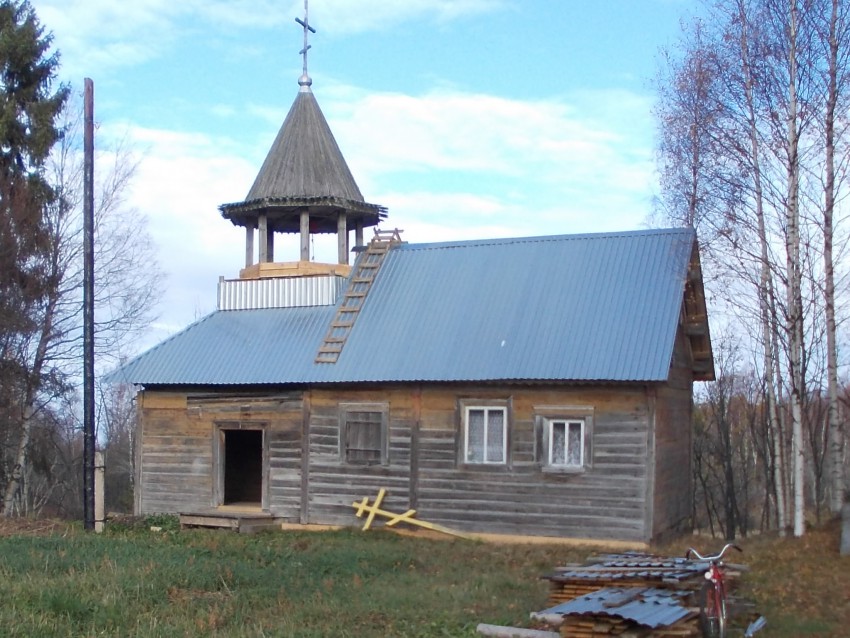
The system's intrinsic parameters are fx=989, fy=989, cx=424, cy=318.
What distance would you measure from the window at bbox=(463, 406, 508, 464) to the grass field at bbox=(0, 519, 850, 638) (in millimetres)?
1822

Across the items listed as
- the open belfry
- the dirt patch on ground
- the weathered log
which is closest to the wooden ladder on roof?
the open belfry

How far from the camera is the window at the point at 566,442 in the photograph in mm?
18078

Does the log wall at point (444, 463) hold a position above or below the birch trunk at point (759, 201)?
below

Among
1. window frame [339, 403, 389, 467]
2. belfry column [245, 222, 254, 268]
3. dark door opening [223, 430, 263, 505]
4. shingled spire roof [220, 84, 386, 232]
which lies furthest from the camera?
dark door opening [223, 430, 263, 505]

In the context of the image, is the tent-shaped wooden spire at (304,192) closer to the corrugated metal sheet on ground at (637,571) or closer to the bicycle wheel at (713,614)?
the corrugated metal sheet on ground at (637,571)

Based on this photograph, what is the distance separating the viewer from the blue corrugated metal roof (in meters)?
18.0

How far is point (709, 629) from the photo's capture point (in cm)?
1009

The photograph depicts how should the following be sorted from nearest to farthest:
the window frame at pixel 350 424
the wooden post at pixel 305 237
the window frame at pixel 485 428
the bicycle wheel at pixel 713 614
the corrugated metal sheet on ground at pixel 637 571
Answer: the bicycle wheel at pixel 713 614 → the corrugated metal sheet on ground at pixel 637 571 → the window frame at pixel 485 428 → the window frame at pixel 350 424 → the wooden post at pixel 305 237

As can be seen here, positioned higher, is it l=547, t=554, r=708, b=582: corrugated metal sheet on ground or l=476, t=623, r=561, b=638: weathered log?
l=547, t=554, r=708, b=582: corrugated metal sheet on ground

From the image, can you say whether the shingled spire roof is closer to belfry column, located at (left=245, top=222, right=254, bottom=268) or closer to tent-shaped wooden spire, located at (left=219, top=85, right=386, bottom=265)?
tent-shaped wooden spire, located at (left=219, top=85, right=386, bottom=265)

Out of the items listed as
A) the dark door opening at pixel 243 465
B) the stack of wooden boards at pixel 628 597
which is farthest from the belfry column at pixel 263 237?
the stack of wooden boards at pixel 628 597

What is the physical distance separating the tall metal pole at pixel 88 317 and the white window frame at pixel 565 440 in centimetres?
826

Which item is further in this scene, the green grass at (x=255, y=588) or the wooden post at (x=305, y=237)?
the wooden post at (x=305, y=237)

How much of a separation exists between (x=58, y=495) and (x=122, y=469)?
8.38 m
